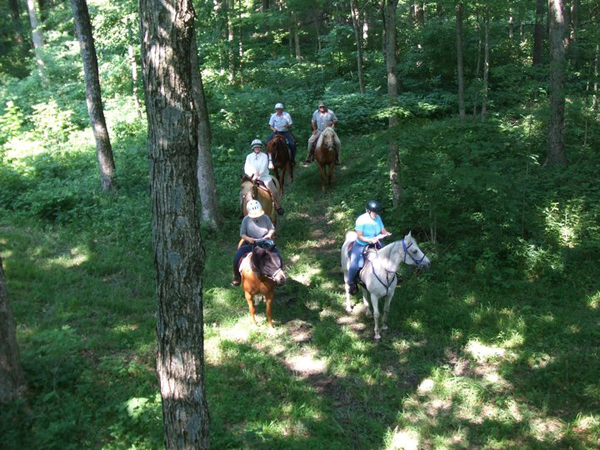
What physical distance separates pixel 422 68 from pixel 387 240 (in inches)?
599

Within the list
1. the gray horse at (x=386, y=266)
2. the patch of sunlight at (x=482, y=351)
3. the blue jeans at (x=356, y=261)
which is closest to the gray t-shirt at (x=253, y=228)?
the blue jeans at (x=356, y=261)

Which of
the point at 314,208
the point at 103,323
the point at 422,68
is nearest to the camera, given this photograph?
the point at 103,323

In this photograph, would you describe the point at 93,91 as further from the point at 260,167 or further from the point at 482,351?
the point at 482,351

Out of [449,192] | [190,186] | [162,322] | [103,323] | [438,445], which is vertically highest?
[190,186]

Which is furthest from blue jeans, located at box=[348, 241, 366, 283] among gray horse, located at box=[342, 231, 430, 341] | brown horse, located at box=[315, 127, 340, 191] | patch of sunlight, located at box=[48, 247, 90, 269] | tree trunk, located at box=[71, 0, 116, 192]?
tree trunk, located at box=[71, 0, 116, 192]

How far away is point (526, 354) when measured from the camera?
8.19 meters

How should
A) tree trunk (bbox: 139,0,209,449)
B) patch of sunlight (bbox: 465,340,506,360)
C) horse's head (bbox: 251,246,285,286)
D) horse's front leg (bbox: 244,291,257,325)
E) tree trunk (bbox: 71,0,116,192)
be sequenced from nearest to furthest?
tree trunk (bbox: 139,0,209,449), patch of sunlight (bbox: 465,340,506,360), horse's head (bbox: 251,246,285,286), horse's front leg (bbox: 244,291,257,325), tree trunk (bbox: 71,0,116,192)

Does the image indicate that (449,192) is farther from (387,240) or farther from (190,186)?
(190,186)

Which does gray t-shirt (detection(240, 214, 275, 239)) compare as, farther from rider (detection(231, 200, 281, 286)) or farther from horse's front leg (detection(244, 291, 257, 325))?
horse's front leg (detection(244, 291, 257, 325))

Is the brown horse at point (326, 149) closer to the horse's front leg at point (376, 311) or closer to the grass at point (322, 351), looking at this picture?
the grass at point (322, 351)

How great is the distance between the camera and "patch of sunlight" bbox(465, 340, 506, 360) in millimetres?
8375

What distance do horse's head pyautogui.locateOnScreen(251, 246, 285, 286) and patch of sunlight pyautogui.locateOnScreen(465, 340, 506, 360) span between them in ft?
11.2

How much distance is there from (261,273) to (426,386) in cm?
331

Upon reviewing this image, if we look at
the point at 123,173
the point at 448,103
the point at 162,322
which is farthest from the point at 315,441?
the point at 448,103
